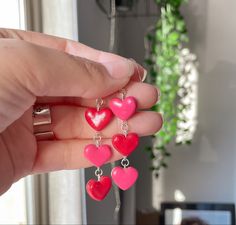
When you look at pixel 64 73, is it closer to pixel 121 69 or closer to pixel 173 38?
pixel 121 69

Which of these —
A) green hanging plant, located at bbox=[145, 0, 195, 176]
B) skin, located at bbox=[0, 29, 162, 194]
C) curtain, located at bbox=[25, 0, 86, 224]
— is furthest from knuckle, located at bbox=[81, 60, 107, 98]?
green hanging plant, located at bbox=[145, 0, 195, 176]

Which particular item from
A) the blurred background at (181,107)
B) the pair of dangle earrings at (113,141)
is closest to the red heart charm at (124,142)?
the pair of dangle earrings at (113,141)

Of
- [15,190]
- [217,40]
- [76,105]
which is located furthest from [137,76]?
[217,40]

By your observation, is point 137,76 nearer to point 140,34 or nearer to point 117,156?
point 117,156

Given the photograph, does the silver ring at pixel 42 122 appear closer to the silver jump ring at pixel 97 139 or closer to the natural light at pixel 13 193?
the silver jump ring at pixel 97 139

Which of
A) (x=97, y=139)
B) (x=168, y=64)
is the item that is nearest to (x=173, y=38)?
(x=168, y=64)

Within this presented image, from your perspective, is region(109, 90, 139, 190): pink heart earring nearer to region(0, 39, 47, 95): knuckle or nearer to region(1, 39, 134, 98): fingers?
region(1, 39, 134, 98): fingers

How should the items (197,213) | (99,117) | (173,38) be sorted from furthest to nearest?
(197,213) → (173,38) → (99,117)
